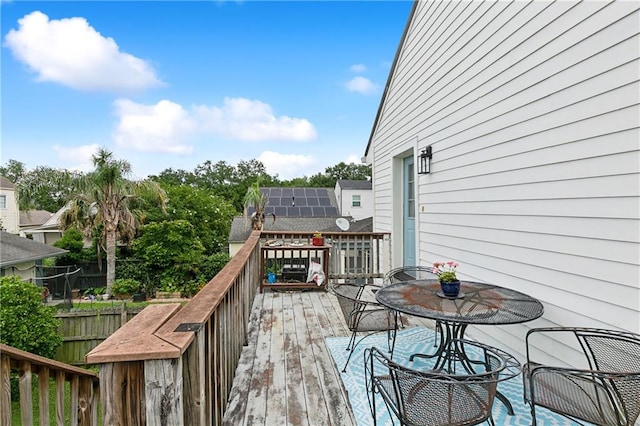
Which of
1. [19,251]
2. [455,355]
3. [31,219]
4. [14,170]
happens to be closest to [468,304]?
[455,355]

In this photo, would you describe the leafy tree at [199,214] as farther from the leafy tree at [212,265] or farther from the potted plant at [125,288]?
the potted plant at [125,288]

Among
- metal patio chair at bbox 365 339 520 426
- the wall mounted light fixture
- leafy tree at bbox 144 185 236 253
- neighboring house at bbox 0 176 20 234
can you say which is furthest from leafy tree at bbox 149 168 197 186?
metal patio chair at bbox 365 339 520 426

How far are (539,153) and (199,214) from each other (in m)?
19.4

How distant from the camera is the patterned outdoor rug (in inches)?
82.0

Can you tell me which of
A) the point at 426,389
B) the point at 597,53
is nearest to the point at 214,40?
the point at 597,53

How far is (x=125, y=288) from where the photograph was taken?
48.4ft

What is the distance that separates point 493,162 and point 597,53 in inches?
46.2

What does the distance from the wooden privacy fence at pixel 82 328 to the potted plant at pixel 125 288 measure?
25.1 ft

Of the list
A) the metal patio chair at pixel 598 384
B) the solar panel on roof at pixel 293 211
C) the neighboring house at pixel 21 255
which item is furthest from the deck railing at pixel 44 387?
the solar panel on roof at pixel 293 211

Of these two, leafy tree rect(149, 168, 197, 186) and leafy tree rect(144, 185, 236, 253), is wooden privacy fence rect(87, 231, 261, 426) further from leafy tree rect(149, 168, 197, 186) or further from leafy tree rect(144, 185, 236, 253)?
leafy tree rect(149, 168, 197, 186)

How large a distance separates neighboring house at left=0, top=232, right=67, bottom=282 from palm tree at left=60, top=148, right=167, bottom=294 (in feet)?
6.68

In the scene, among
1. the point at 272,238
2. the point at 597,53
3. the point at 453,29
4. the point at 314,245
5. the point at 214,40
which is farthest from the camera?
the point at 214,40

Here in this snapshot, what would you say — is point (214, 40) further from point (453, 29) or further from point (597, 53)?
point (597, 53)

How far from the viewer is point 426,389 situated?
60.6 inches
